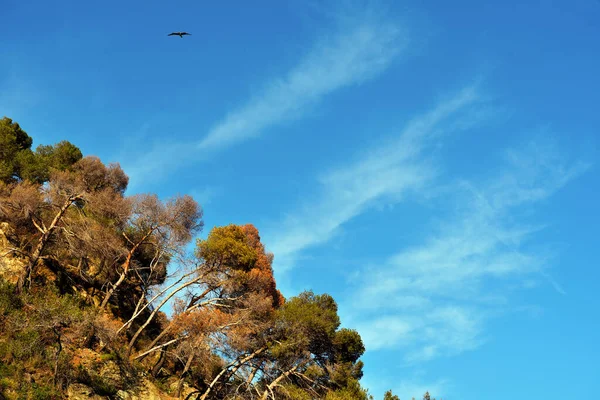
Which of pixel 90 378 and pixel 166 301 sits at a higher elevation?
pixel 166 301

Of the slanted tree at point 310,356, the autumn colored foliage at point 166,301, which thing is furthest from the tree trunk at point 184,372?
the slanted tree at point 310,356

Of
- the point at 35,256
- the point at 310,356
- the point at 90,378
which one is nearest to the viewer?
the point at 90,378

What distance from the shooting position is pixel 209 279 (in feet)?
102

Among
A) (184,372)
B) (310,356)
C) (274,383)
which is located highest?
(310,356)

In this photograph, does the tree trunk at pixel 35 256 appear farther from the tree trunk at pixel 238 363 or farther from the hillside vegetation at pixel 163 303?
the tree trunk at pixel 238 363

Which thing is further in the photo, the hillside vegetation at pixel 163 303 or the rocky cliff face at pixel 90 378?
the hillside vegetation at pixel 163 303

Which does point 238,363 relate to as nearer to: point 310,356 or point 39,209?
point 310,356

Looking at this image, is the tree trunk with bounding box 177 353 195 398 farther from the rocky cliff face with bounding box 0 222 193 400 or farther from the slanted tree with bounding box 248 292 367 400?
the slanted tree with bounding box 248 292 367 400

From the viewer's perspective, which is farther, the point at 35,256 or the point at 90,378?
the point at 35,256

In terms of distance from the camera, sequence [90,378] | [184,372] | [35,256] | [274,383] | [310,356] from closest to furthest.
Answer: [90,378], [35,256], [184,372], [274,383], [310,356]

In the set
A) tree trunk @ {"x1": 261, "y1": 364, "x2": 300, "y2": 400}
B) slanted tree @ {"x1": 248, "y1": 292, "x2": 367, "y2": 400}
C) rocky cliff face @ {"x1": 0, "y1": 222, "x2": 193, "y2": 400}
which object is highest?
slanted tree @ {"x1": 248, "y1": 292, "x2": 367, "y2": 400}

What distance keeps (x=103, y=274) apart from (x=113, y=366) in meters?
8.00

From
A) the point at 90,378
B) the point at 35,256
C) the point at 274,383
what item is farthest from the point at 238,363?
the point at 35,256

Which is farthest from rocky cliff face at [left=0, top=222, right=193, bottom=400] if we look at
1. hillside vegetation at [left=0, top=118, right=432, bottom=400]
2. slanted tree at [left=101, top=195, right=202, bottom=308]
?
slanted tree at [left=101, top=195, right=202, bottom=308]
